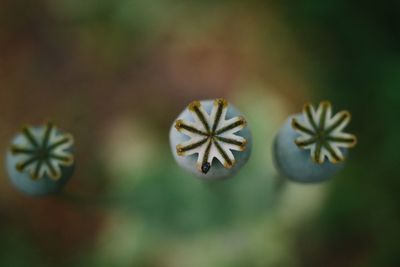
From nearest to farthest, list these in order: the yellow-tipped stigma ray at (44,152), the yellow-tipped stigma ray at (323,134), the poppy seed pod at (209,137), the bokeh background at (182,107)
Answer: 1. the poppy seed pod at (209,137)
2. the yellow-tipped stigma ray at (323,134)
3. the yellow-tipped stigma ray at (44,152)
4. the bokeh background at (182,107)

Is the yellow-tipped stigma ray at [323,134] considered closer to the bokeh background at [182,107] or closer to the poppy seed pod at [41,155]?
the bokeh background at [182,107]

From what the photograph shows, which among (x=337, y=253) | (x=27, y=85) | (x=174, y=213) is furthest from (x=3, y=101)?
(x=337, y=253)

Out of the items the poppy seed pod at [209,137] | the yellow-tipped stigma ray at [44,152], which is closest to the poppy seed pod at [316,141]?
the poppy seed pod at [209,137]

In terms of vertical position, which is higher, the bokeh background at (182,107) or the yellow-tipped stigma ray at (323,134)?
the bokeh background at (182,107)

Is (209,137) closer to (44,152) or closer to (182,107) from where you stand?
(44,152)

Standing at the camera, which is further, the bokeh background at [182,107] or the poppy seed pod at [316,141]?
the bokeh background at [182,107]

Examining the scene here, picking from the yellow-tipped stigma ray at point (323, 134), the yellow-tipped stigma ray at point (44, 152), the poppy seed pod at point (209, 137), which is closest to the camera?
the poppy seed pod at point (209, 137)

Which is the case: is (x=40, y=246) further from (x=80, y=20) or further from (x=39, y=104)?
(x=80, y=20)

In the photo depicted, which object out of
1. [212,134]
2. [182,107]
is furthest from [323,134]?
[182,107]
